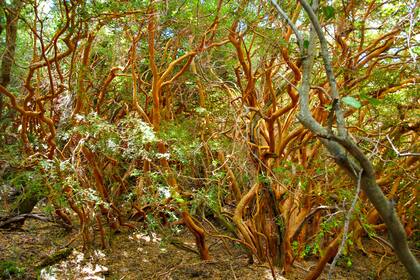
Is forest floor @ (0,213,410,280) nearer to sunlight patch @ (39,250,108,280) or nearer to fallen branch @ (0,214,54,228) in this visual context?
sunlight patch @ (39,250,108,280)

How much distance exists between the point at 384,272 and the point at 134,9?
221 inches

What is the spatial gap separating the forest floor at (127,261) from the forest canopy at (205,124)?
21cm

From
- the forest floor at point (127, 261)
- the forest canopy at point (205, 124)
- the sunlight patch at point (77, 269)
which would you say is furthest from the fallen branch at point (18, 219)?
the sunlight patch at point (77, 269)

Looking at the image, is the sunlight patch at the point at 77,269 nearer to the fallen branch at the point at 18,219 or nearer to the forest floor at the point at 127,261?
the forest floor at the point at 127,261

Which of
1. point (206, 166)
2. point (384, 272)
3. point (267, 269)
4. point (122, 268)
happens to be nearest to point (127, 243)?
point (122, 268)

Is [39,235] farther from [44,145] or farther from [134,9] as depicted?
[134,9]

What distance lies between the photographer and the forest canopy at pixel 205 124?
3.93 m

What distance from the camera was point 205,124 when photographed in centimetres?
545

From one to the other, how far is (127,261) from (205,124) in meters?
2.23

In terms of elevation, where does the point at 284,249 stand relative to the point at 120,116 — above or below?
below

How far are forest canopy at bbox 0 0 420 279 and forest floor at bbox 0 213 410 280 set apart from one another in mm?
214

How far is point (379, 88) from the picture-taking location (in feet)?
15.5

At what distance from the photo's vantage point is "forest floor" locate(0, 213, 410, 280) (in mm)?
4828

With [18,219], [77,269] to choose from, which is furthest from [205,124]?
[18,219]
